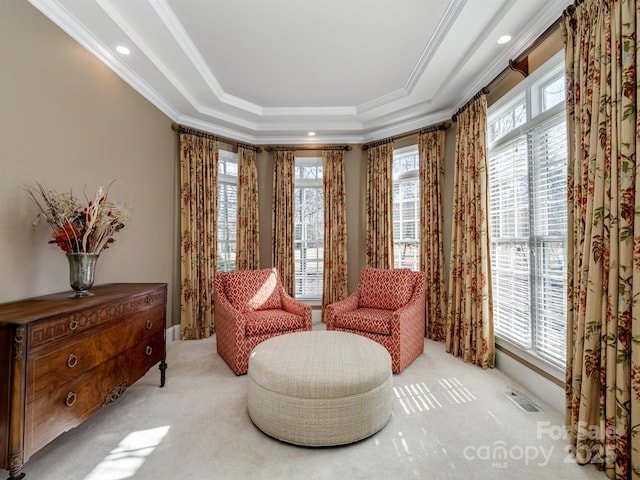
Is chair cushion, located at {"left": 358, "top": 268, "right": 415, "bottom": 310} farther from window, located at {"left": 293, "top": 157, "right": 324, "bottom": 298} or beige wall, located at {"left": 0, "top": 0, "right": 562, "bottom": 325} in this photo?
window, located at {"left": 293, "top": 157, "right": 324, "bottom": 298}

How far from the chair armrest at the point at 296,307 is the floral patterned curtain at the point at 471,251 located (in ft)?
5.28

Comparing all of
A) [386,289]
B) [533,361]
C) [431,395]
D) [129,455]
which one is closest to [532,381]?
[533,361]

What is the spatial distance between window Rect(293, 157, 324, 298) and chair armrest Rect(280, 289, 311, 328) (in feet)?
4.30

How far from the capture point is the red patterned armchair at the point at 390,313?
3.00 meters

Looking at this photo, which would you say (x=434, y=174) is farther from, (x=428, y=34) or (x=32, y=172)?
(x=32, y=172)

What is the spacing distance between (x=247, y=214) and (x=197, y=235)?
87cm

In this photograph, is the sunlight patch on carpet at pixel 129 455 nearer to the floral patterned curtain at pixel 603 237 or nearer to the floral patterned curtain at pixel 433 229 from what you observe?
the floral patterned curtain at pixel 603 237

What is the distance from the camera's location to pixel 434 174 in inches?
159

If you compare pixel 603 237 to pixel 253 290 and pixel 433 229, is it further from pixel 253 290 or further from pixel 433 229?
pixel 253 290

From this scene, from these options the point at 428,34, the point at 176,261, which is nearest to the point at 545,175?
the point at 428,34

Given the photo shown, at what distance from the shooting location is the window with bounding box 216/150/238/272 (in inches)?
183

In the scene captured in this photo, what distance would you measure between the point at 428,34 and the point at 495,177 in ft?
4.92

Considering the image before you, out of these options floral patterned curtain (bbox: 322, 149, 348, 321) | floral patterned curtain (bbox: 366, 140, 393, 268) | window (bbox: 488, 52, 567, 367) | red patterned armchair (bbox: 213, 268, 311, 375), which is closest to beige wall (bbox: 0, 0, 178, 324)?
red patterned armchair (bbox: 213, 268, 311, 375)

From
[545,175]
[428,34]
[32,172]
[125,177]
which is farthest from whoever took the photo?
[125,177]
